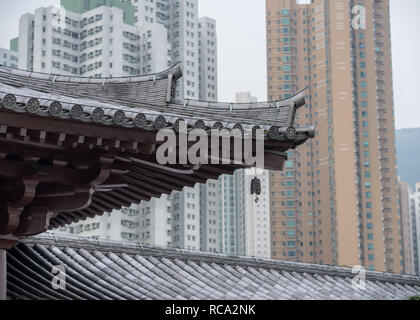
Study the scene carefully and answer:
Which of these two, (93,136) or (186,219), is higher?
(186,219)

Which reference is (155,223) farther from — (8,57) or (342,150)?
(8,57)

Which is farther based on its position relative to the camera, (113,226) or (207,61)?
(207,61)

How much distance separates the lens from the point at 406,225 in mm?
136875

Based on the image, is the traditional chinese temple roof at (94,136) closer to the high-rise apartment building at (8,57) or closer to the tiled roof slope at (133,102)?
the tiled roof slope at (133,102)

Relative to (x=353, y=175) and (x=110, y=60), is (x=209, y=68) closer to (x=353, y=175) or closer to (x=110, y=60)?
(x=110, y=60)

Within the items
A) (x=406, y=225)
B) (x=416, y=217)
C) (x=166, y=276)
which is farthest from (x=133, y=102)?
(x=416, y=217)

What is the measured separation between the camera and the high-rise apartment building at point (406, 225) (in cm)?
12305

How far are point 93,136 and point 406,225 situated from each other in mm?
130540

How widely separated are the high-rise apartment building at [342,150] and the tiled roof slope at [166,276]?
7947 centimetres

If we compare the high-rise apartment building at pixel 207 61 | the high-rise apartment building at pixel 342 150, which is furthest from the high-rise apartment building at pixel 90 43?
the high-rise apartment building at pixel 342 150

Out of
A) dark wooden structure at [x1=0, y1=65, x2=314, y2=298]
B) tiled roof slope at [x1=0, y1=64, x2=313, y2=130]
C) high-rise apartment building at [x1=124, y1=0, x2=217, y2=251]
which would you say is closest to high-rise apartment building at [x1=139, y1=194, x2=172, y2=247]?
high-rise apartment building at [x1=124, y1=0, x2=217, y2=251]

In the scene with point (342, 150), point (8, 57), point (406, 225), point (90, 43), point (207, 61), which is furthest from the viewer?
point (8, 57)

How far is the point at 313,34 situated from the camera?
370ft

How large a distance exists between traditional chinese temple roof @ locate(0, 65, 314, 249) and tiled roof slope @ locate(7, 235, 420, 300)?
3.07m
